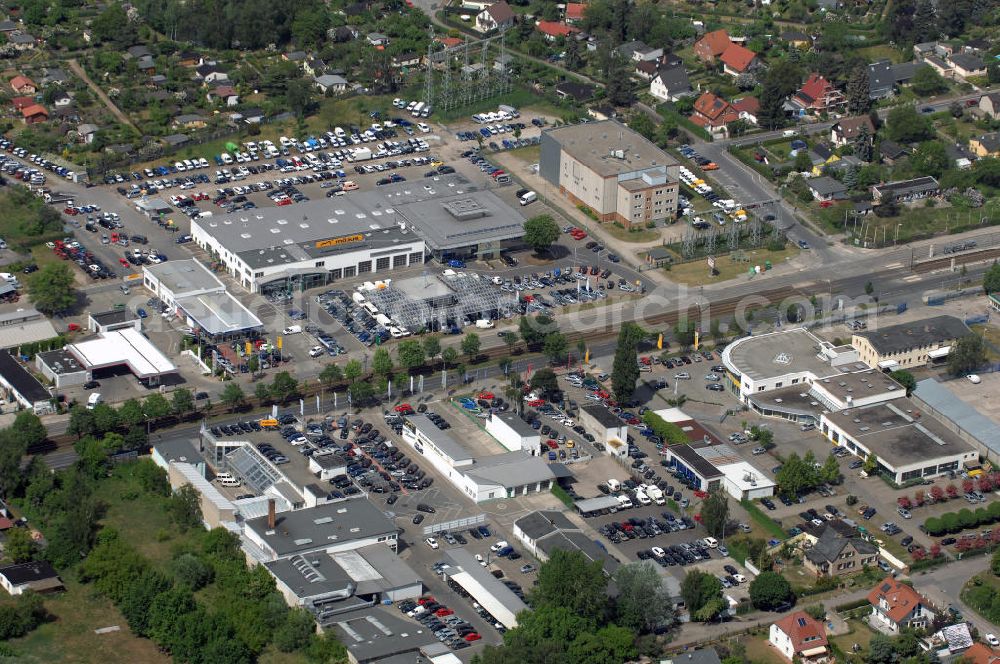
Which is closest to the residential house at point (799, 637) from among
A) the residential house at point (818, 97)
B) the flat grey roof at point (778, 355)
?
the flat grey roof at point (778, 355)

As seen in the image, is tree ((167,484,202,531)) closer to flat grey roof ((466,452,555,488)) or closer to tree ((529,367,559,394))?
flat grey roof ((466,452,555,488))

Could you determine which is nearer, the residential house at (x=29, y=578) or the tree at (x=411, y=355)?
the residential house at (x=29, y=578)

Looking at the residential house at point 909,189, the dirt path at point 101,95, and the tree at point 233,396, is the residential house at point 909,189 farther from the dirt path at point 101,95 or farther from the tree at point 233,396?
the dirt path at point 101,95

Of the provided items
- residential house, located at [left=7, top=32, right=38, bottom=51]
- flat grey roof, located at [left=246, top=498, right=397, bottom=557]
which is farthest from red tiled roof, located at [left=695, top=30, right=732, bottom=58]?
flat grey roof, located at [left=246, top=498, right=397, bottom=557]

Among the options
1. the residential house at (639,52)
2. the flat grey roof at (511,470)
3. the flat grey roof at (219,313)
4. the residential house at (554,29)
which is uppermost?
the residential house at (554,29)

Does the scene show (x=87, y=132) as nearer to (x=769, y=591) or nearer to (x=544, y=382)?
(x=544, y=382)
